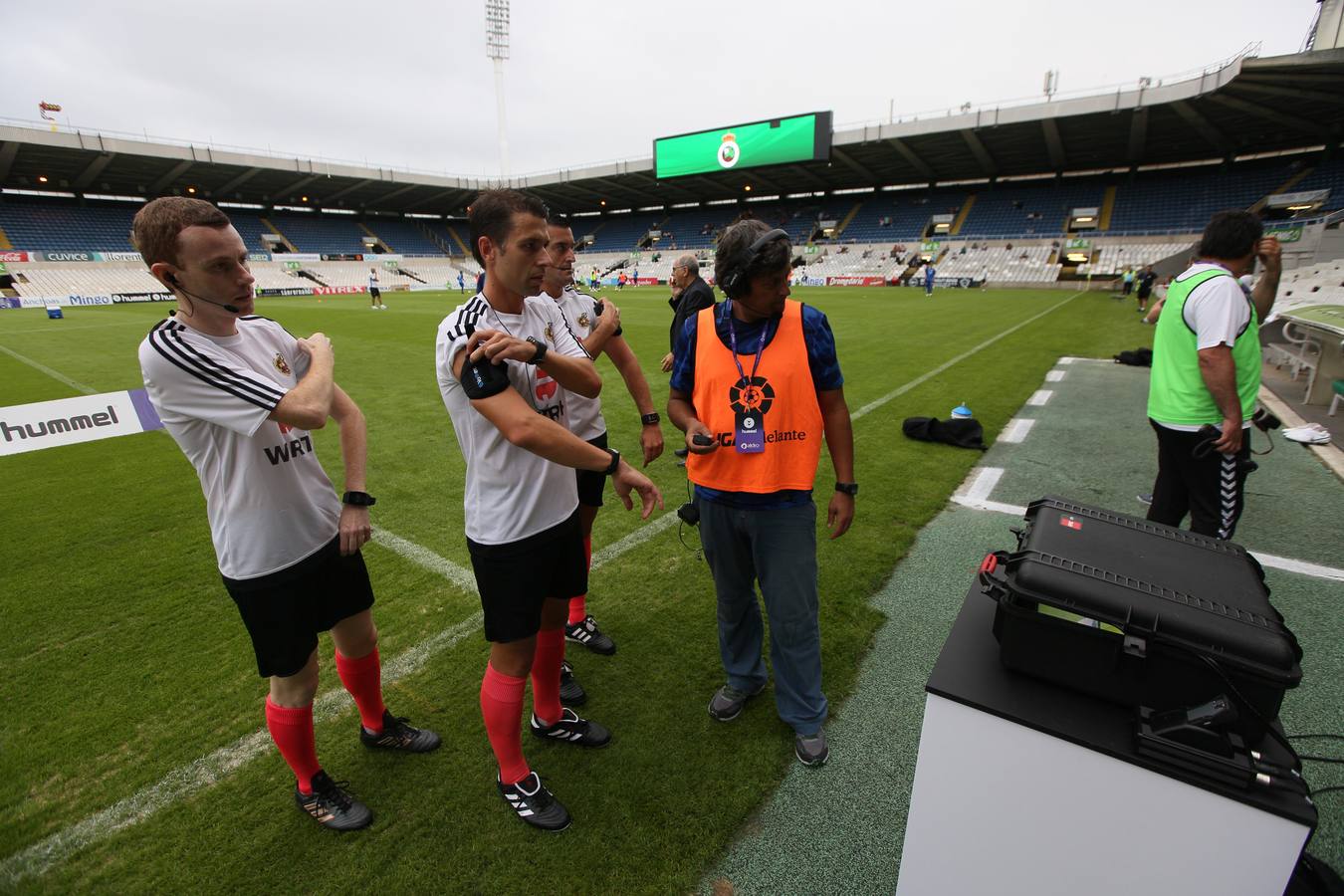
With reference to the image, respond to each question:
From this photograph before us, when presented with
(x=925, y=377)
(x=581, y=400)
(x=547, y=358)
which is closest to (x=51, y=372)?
(x=581, y=400)

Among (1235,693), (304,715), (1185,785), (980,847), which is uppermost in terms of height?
(1235,693)

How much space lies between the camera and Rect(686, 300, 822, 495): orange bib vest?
2150 mm

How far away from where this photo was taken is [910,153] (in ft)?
129

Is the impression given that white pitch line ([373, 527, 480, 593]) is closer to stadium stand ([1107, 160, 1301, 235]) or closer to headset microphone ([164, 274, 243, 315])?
headset microphone ([164, 274, 243, 315])

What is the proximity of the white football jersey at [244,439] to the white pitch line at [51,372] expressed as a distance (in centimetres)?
938

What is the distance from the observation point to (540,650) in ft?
7.93

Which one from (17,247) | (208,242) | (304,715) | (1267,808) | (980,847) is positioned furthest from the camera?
(17,247)

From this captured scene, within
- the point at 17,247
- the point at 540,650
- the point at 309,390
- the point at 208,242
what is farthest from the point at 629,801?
the point at 17,247

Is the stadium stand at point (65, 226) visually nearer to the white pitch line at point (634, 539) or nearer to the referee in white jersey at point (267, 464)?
the white pitch line at point (634, 539)

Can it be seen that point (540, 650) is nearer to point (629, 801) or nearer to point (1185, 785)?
point (629, 801)

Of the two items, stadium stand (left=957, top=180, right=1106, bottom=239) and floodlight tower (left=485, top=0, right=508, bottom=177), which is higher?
floodlight tower (left=485, top=0, right=508, bottom=177)

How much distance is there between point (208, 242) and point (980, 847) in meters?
2.74

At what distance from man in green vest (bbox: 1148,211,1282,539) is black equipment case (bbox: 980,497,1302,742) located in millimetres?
1722

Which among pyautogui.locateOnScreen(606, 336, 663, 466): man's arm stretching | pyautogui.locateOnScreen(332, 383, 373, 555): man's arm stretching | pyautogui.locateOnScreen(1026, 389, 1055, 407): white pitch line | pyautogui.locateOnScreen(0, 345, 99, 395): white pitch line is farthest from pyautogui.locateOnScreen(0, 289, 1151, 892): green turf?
pyautogui.locateOnScreen(0, 345, 99, 395): white pitch line
